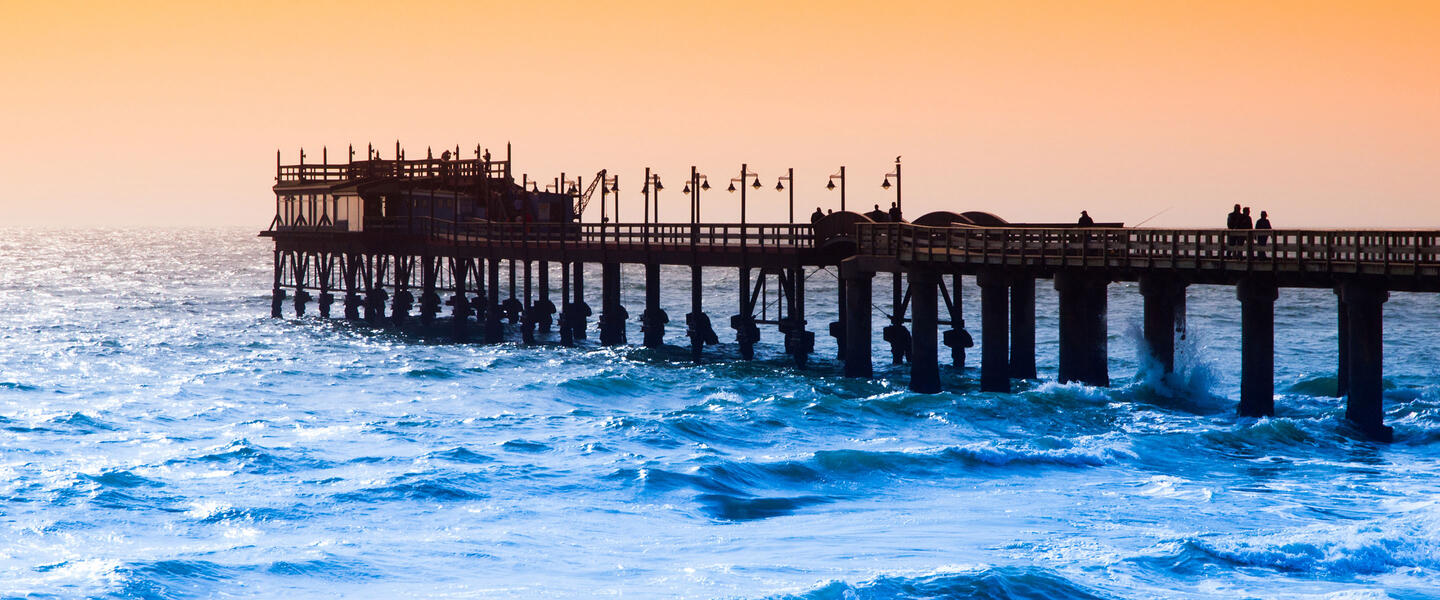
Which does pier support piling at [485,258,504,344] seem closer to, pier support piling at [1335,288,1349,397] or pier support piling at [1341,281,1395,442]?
pier support piling at [1335,288,1349,397]

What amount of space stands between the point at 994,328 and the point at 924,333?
1.50m

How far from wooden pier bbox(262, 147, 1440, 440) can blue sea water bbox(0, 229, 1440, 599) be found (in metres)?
1.03

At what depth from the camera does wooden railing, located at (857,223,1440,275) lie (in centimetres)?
2297

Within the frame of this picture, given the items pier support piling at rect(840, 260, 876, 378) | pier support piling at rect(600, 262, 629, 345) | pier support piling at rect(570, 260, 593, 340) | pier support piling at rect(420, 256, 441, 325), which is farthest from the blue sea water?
pier support piling at rect(420, 256, 441, 325)

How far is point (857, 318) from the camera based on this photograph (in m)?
32.1

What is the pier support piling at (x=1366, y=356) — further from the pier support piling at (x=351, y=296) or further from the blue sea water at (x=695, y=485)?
the pier support piling at (x=351, y=296)

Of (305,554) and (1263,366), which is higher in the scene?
(1263,366)

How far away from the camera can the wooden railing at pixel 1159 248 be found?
75.4 feet

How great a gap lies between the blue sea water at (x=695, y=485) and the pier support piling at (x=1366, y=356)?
1.41 feet

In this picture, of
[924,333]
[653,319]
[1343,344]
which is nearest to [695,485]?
[924,333]

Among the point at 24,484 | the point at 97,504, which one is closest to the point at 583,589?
the point at 97,504

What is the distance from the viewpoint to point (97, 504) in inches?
789

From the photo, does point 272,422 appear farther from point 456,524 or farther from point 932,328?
point 932,328

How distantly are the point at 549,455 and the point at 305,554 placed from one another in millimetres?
7175
